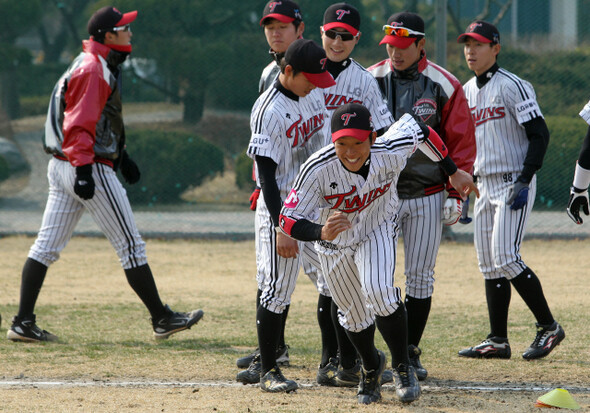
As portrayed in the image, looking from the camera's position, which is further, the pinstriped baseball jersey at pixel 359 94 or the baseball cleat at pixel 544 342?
the baseball cleat at pixel 544 342

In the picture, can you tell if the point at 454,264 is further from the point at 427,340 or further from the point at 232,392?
the point at 232,392

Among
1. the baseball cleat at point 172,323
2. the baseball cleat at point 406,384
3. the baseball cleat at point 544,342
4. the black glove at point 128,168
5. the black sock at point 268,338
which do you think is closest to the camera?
the baseball cleat at point 406,384

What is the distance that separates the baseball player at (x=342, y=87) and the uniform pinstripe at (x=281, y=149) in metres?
0.24

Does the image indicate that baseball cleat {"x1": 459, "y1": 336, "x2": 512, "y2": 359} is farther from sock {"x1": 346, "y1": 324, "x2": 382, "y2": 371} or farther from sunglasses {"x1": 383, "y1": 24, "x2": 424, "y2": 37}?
sunglasses {"x1": 383, "y1": 24, "x2": 424, "y2": 37}

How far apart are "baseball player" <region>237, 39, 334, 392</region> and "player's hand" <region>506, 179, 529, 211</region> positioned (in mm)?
1423

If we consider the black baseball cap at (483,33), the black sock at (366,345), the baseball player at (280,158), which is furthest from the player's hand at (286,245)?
the black baseball cap at (483,33)

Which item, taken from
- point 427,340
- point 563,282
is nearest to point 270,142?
point 427,340

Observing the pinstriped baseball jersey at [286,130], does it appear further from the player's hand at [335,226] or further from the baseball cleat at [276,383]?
the baseball cleat at [276,383]

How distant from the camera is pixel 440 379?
4730mm

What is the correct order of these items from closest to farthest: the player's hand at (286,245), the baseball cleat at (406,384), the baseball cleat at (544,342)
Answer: the baseball cleat at (406,384) < the player's hand at (286,245) < the baseball cleat at (544,342)

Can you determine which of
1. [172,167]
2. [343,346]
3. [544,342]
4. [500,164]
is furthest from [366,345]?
[172,167]

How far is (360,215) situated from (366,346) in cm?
66

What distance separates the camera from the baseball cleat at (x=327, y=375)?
4602mm

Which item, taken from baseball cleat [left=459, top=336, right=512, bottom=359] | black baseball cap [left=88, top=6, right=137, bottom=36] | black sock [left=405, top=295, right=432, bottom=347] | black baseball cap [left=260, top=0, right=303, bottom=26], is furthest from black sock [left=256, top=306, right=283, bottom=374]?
black baseball cap [left=88, top=6, right=137, bottom=36]
